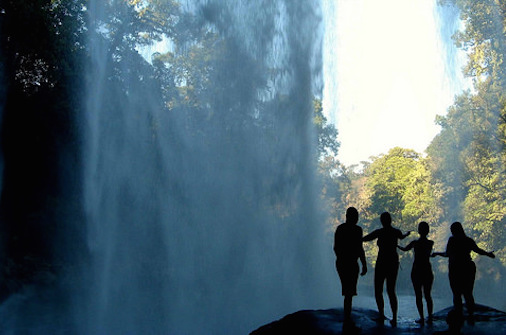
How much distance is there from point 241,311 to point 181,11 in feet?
48.4

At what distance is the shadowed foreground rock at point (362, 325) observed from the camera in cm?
707

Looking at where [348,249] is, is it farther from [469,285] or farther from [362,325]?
[469,285]

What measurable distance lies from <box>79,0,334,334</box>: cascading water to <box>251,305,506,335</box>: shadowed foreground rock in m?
9.62

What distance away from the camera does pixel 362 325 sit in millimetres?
7395

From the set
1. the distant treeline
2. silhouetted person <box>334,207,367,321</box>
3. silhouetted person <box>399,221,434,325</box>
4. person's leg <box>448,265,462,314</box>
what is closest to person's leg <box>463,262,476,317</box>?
person's leg <box>448,265,462,314</box>

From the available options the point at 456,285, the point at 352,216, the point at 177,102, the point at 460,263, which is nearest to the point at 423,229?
the point at 460,263

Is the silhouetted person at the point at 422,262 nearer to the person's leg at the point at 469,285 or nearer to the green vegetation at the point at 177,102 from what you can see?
the person's leg at the point at 469,285

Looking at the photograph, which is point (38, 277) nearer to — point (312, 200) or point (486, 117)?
point (312, 200)

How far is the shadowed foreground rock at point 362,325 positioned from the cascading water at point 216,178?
31.6 feet

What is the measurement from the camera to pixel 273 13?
74.7ft

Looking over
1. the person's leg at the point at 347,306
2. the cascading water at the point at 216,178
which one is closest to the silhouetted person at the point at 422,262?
the person's leg at the point at 347,306

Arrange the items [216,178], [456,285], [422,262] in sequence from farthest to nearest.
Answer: [216,178] < [422,262] < [456,285]

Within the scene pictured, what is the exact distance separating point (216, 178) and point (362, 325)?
575 inches

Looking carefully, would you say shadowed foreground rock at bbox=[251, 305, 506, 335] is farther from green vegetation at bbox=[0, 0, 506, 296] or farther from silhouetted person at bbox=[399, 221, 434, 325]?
green vegetation at bbox=[0, 0, 506, 296]
